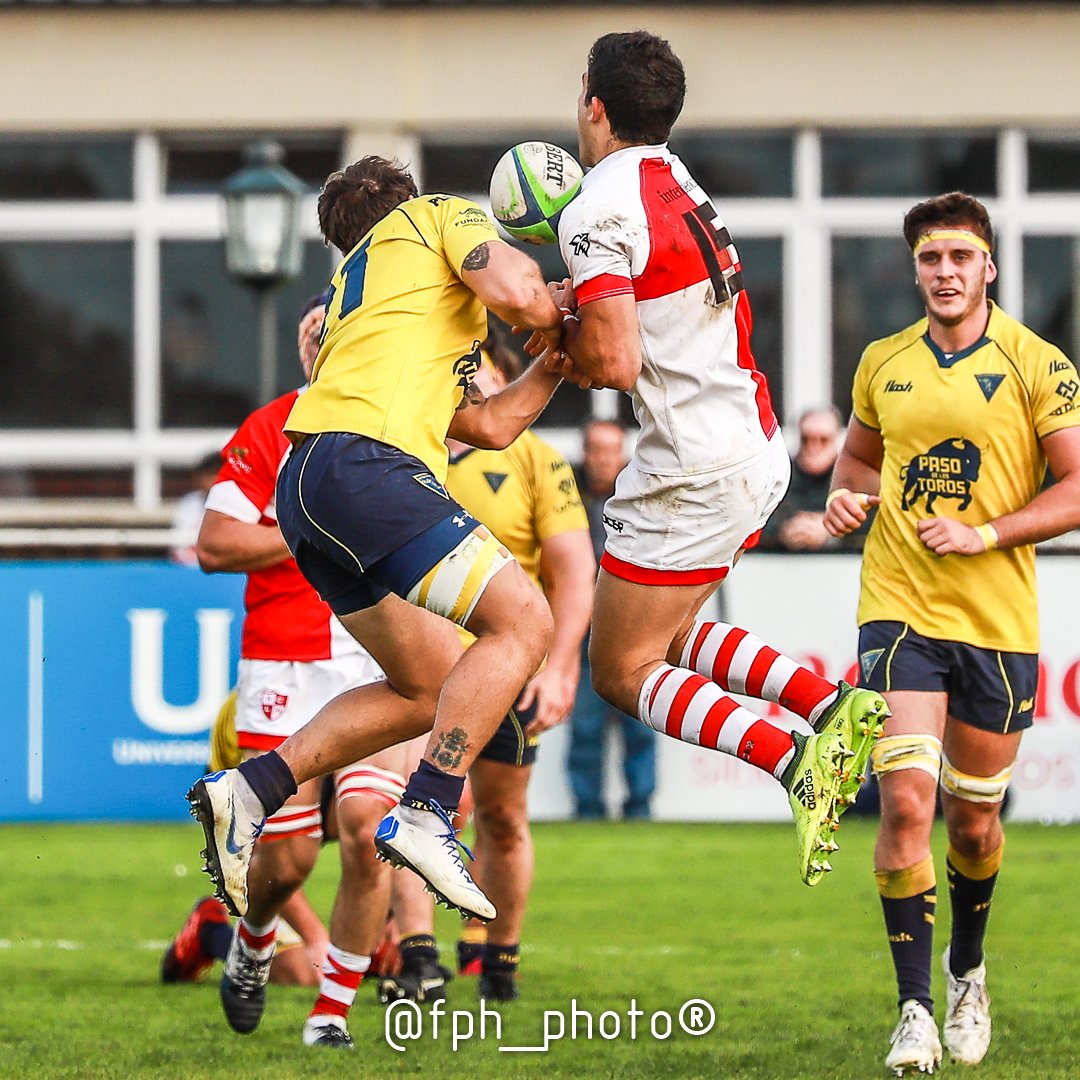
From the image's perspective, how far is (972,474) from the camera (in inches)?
272

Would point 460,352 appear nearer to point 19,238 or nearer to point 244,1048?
point 244,1048

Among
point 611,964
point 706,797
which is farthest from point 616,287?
point 706,797

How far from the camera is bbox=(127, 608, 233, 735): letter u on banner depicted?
12.6 meters

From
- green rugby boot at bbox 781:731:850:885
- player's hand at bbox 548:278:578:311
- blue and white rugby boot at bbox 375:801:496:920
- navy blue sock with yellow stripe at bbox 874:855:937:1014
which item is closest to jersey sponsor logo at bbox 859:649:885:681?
navy blue sock with yellow stripe at bbox 874:855:937:1014

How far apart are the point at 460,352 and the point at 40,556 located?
26.7ft

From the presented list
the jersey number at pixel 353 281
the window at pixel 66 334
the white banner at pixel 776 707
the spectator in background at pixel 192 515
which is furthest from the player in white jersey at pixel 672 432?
the window at pixel 66 334

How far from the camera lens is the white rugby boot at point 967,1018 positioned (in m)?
6.61

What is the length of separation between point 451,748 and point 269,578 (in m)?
1.92

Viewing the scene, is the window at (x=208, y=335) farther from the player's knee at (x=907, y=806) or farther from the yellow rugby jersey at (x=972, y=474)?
the player's knee at (x=907, y=806)

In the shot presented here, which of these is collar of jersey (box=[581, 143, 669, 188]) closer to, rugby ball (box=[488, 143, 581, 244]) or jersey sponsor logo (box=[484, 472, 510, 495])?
rugby ball (box=[488, 143, 581, 244])

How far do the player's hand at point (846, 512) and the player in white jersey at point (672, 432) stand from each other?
1.72ft

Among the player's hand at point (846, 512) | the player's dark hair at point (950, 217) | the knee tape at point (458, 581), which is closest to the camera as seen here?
the knee tape at point (458, 581)

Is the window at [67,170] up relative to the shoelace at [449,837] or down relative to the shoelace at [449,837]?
up

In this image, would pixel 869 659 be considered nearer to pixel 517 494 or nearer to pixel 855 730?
pixel 855 730
